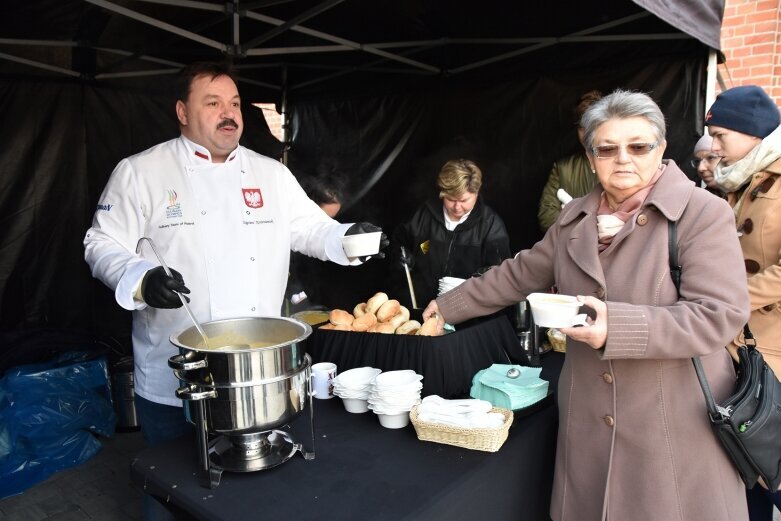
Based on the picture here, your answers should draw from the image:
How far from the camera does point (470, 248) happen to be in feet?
12.7

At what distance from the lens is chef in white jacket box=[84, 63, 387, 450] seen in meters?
2.20

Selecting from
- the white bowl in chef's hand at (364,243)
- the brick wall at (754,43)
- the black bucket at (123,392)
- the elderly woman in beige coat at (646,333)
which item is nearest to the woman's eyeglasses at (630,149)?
the elderly woman in beige coat at (646,333)

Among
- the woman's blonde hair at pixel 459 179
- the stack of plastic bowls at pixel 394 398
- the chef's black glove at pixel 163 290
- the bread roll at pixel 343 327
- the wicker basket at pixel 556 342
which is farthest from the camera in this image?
the woman's blonde hair at pixel 459 179

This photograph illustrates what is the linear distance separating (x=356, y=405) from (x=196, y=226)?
997 millimetres

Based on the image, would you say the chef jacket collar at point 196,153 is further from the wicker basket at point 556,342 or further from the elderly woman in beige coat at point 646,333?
the wicker basket at point 556,342

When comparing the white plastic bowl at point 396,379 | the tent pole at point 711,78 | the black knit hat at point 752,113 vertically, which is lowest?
the white plastic bowl at point 396,379

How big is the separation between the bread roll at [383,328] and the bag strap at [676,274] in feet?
3.77

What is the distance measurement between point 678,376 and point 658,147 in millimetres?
705

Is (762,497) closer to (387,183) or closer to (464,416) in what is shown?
(464,416)

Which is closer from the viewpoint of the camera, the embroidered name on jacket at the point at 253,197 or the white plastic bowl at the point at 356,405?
the white plastic bowl at the point at 356,405

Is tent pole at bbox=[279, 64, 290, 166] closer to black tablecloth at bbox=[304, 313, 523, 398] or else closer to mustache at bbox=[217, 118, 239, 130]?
mustache at bbox=[217, 118, 239, 130]

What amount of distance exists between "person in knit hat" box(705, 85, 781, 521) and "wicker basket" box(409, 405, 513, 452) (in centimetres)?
120

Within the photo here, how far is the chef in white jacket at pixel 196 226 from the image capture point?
7.21 feet

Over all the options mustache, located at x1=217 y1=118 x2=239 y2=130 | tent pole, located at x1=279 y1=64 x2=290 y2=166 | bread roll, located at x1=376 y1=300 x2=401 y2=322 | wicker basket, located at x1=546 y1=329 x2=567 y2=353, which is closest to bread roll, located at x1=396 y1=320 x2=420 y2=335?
bread roll, located at x1=376 y1=300 x2=401 y2=322
